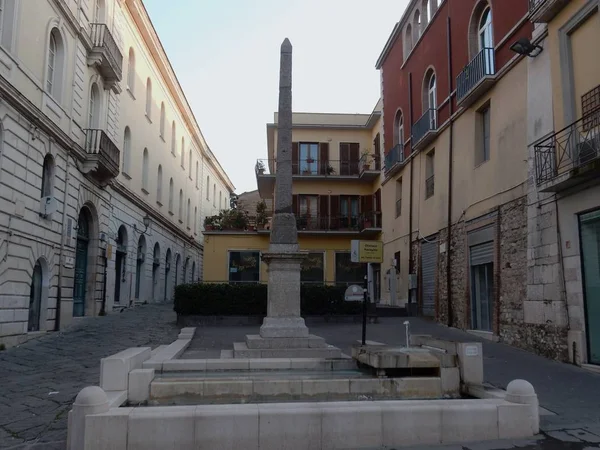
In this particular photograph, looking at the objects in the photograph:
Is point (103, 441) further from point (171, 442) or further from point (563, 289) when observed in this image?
point (563, 289)

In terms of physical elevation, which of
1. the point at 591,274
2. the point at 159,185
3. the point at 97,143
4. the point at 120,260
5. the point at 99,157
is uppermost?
the point at 159,185

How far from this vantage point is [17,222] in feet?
41.9

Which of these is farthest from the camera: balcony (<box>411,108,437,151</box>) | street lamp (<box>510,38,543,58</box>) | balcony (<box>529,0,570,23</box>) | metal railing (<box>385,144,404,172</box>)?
metal railing (<box>385,144,404,172</box>)

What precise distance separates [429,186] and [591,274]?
9.57m

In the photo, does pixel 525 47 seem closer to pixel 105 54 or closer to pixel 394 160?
pixel 394 160

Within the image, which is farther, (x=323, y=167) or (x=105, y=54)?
(x=323, y=167)

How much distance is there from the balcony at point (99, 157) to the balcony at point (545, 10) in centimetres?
1380

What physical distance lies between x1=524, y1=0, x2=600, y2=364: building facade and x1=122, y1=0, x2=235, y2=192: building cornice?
18.7m

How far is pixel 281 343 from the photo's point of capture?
8.90 m

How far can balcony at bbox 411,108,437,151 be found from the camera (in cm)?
1758

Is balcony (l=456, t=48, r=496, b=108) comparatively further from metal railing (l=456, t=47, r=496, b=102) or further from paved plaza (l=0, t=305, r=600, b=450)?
paved plaza (l=0, t=305, r=600, b=450)

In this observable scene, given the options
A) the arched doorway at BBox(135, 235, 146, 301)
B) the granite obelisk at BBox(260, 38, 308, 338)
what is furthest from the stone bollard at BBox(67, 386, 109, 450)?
the arched doorway at BBox(135, 235, 146, 301)

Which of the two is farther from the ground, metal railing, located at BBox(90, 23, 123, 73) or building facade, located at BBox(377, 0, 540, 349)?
metal railing, located at BBox(90, 23, 123, 73)

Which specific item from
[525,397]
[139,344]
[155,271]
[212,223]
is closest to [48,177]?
[139,344]
